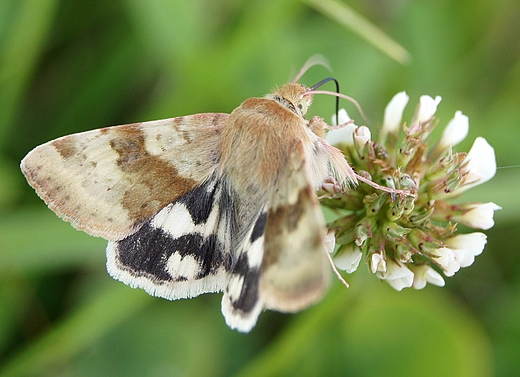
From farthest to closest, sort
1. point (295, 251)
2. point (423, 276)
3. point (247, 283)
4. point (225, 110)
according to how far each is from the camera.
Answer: point (225, 110)
point (423, 276)
point (247, 283)
point (295, 251)

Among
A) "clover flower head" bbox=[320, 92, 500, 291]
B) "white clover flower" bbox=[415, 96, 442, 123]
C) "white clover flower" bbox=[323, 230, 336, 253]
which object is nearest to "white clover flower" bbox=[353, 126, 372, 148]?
"clover flower head" bbox=[320, 92, 500, 291]

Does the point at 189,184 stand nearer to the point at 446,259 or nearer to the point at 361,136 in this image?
the point at 361,136

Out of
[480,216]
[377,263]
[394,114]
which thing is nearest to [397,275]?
[377,263]

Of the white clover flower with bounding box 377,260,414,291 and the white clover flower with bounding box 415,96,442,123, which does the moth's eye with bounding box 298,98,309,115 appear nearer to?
the white clover flower with bounding box 415,96,442,123

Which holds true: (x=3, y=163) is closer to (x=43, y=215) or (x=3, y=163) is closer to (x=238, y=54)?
(x=43, y=215)

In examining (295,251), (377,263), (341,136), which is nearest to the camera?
(295,251)
